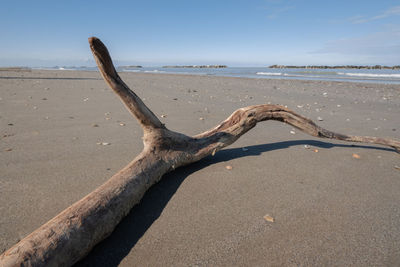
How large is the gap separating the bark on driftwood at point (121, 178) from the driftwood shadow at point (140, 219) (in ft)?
0.25

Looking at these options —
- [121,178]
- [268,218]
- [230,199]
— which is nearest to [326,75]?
[230,199]

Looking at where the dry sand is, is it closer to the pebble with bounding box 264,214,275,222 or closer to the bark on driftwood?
the pebble with bounding box 264,214,275,222

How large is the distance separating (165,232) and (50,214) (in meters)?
0.90

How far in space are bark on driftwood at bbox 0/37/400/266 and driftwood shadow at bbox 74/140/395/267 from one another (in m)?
0.08

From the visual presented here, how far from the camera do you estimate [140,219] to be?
1.78 metres

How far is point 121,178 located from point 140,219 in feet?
1.11

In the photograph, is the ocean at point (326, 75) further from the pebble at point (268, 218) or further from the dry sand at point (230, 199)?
the pebble at point (268, 218)

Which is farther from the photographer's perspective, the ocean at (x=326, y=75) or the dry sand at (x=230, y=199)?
the ocean at (x=326, y=75)

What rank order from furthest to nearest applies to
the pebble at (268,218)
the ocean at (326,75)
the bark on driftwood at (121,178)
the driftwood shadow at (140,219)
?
the ocean at (326,75) → the pebble at (268,218) → the driftwood shadow at (140,219) → the bark on driftwood at (121,178)

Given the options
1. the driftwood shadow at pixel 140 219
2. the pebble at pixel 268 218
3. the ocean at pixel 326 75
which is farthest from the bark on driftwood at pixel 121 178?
the ocean at pixel 326 75

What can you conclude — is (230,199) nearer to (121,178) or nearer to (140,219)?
(140,219)

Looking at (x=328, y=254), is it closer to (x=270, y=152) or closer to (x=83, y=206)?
(x=83, y=206)

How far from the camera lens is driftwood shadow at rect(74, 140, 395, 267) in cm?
142

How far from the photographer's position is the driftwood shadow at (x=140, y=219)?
142 centimetres
